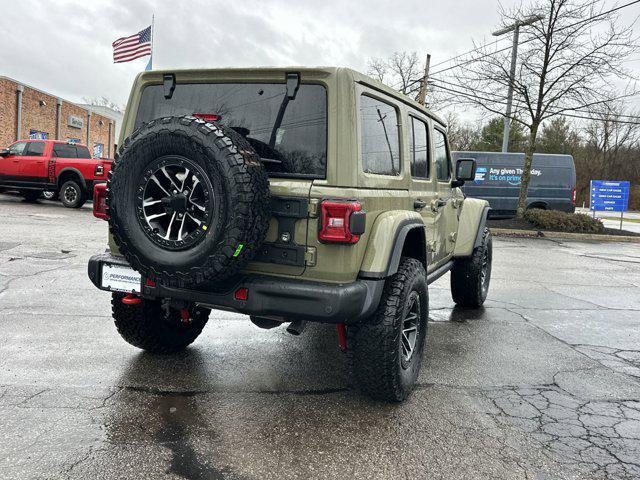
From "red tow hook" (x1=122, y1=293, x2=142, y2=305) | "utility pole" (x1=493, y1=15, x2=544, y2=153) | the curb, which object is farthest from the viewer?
"utility pole" (x1=493, y1=15, x2=544, y2=153)

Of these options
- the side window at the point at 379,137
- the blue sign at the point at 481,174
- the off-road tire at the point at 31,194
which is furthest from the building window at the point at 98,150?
the side window at the point at 379,137

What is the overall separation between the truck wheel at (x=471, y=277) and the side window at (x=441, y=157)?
109 cm

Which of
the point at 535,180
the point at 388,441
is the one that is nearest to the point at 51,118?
the point at 535,180

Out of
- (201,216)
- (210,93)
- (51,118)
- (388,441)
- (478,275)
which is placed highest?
(51,118)

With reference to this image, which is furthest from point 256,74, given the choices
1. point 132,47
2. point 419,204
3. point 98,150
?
point 98,150

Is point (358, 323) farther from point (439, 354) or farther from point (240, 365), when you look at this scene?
point (439, 354)

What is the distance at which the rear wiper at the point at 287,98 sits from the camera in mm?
3047

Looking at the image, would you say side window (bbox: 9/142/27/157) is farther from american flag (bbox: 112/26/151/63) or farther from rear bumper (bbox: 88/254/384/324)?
rear bumper (bbox: 88/254/384/324)

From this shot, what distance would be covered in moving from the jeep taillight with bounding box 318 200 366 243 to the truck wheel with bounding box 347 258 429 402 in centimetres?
Answer: 57

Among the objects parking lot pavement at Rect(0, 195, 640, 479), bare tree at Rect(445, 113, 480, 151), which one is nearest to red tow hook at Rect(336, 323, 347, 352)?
parking lot pavement at Rect(0, 195, 640, 479)

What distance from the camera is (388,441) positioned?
2.86 metres

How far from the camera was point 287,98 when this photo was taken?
307cm

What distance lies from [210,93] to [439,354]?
2.72 meters

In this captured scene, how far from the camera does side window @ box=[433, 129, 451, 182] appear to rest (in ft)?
15.3
